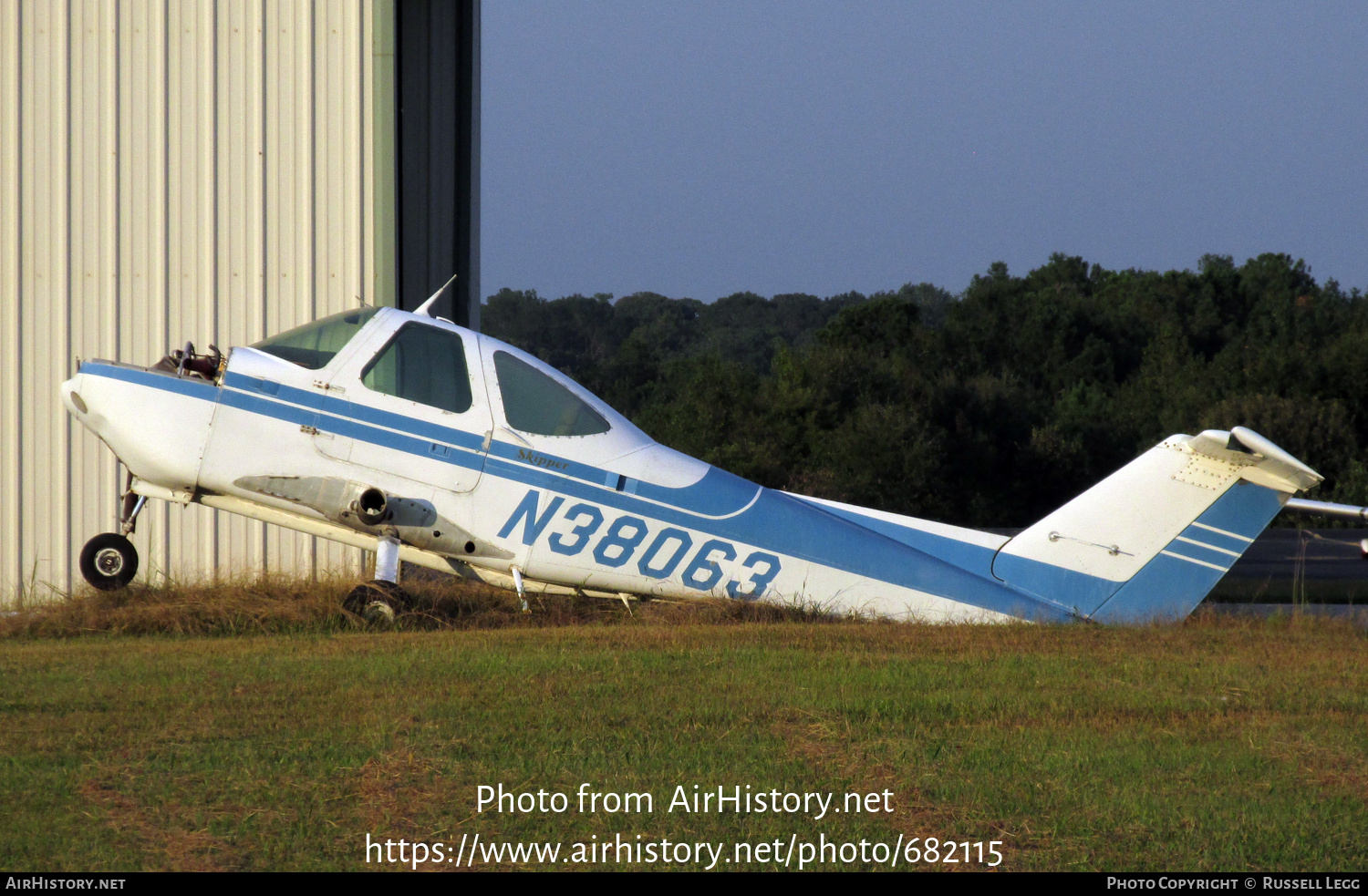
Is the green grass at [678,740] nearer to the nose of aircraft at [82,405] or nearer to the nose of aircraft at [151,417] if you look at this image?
the nose of aircraft at [151,417]

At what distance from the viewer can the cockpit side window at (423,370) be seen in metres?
8.42

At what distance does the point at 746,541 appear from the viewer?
8.67 meters

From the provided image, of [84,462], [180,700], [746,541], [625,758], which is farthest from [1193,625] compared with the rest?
[84,462]

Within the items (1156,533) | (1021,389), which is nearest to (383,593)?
(1156,533)

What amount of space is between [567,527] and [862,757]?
13.9ft

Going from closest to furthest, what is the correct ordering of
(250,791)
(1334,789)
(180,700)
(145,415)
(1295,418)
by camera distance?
(250,791) < (1334,789) < (180,700) < (145,415) < (1295,418)

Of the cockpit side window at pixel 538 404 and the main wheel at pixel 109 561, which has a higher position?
the cockpit side window at pixel 538 404

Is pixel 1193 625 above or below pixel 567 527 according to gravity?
below

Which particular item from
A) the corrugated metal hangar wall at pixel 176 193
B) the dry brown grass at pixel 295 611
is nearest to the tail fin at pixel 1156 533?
the dry brown grass at pixel 295 611

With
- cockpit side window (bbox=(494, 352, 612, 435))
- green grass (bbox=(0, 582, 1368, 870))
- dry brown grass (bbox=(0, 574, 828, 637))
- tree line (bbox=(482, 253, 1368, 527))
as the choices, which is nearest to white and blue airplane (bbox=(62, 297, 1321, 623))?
cockpit side window (bbox=(494, 352, 612, 435))

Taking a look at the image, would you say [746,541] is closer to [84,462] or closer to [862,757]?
[862,757]

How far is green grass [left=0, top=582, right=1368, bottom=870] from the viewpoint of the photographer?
12.4 ft

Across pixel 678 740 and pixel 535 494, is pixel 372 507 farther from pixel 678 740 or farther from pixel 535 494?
pixel 678 740

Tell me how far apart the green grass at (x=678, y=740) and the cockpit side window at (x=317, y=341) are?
6.24 feet
